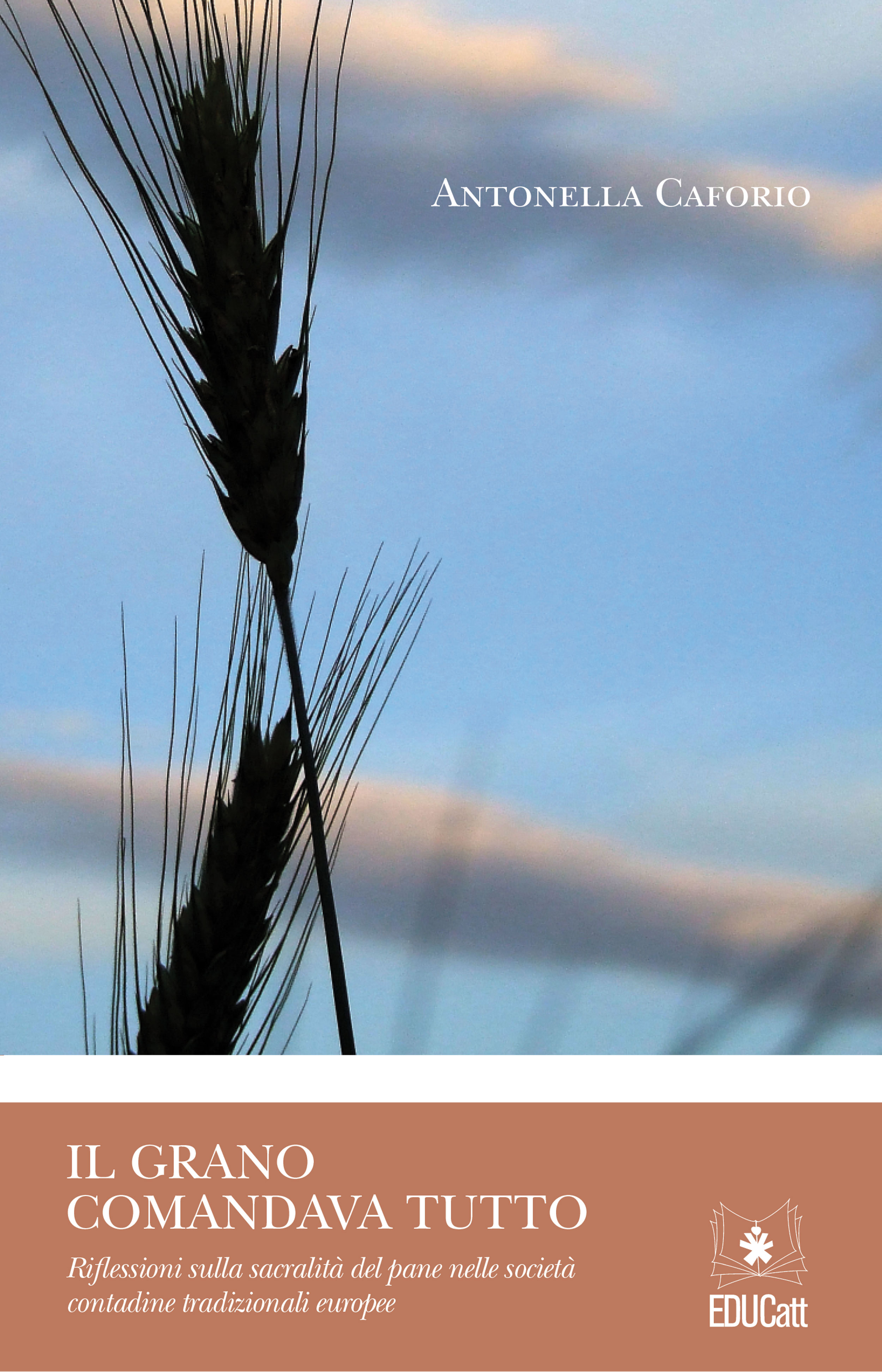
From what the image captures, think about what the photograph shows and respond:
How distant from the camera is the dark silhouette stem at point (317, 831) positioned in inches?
16.0

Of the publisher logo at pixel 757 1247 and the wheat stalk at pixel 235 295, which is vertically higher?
the wheat stalk at pixel 235 295

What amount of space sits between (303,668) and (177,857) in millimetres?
100

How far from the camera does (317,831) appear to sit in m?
0.41

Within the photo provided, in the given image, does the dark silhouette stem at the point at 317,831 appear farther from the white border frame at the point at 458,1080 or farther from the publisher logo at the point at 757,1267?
the publisher logo at the point at 757,1267

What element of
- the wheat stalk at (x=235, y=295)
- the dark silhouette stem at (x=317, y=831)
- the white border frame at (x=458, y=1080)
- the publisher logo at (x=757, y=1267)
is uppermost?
the wheat stalk at (x=235, y=295)

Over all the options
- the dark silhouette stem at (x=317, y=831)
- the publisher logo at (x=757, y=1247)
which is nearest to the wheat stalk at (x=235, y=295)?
the dark silhouette stem at (x=317, y=831)

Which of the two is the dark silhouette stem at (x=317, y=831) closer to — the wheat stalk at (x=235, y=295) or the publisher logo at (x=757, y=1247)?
the wheat stalk at (x=235, y=295)

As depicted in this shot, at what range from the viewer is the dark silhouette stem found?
1.33 feet

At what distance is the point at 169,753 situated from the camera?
0.50 m

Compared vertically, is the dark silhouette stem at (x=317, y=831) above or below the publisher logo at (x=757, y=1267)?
above

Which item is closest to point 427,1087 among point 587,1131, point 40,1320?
point 587,1131

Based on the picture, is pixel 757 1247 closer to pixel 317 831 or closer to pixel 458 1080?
pixel 458 1080

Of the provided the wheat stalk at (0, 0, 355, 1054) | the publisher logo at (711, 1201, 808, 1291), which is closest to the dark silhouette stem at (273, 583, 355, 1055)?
the wheat stalk at (0, 0, 355, 1054)

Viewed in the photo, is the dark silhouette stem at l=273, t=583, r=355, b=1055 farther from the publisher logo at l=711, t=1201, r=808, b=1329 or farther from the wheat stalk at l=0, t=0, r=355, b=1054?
the publisher logo at l=711, t=1201, r=808, b=1329
